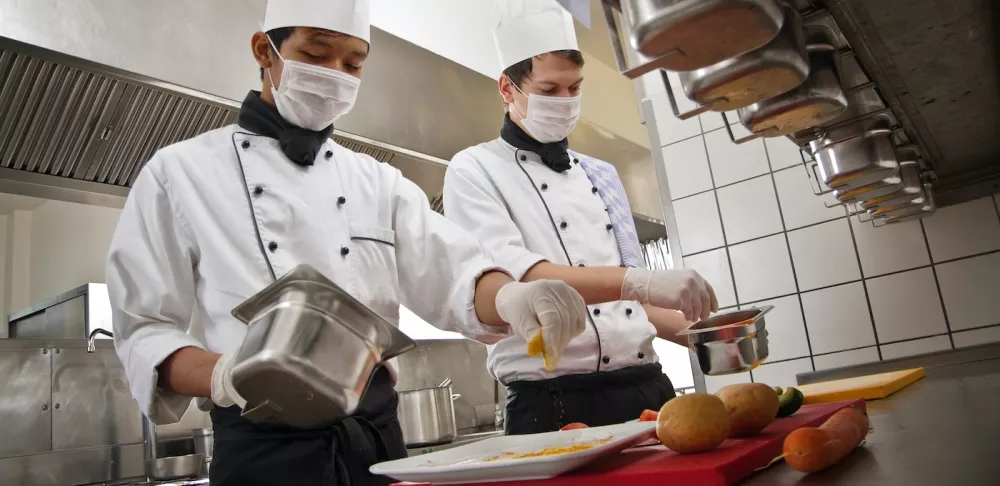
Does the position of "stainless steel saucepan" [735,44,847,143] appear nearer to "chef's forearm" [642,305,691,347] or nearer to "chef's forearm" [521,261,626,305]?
"chef's forearm" [521,261,626,305]

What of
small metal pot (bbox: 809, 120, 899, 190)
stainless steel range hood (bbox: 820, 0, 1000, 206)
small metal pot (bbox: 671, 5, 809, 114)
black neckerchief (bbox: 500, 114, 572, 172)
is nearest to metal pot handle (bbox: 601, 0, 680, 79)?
small metal pot (bbox: 671, 5, 809, 114)

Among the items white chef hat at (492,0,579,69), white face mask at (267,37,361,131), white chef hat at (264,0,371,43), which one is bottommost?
white face mask at (267,37,361,131)

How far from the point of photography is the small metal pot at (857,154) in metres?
1.93

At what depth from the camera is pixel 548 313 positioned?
4.07ft

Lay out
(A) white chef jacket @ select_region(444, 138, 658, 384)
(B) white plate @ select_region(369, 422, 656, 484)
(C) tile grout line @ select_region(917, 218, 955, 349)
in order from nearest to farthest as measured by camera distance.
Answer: (B) white plate @ select_region(369, 422, 656, 484) → (A) white chef jacket @ select_region(444, 138, 658, 384) → (C) tile grout line @ select_region(917, 218, 955, 349)

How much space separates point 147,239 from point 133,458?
1625 millimetres

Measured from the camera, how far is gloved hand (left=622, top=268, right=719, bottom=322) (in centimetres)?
160

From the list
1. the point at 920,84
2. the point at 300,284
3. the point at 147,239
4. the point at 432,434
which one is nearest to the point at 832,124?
the point at 920,84

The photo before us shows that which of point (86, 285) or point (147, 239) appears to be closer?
point (147, 239)

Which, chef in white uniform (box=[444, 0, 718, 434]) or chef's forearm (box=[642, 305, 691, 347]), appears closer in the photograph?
chef in white uniform (box=[444, 0, 718, 434])

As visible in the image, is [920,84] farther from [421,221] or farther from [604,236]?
[421,221]

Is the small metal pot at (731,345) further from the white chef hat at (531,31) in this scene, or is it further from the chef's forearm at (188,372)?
the white chef hat at (531,31)

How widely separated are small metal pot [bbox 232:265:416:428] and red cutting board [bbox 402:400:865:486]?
10.5 inches

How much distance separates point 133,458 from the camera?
265cm
